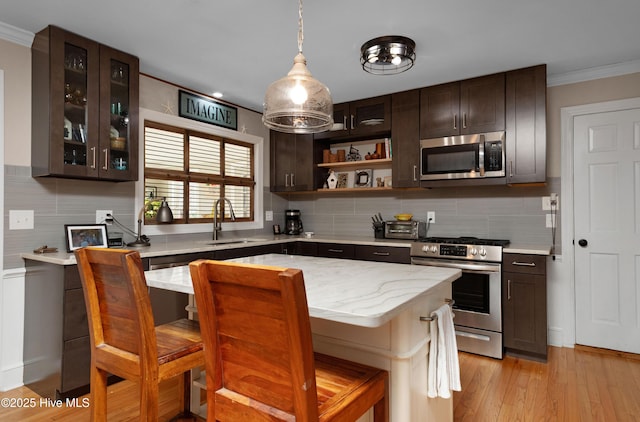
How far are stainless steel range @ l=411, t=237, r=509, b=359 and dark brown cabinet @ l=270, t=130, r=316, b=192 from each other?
6.00 ft

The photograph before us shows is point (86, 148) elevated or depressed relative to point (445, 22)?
depressed

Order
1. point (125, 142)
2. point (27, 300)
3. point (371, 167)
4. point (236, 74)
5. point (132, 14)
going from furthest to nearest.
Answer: point (371, 167)
point (236, 74)
point (125, 142)
point (27, 300)
point (132, 14)

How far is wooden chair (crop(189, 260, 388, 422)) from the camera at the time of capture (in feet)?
3.27

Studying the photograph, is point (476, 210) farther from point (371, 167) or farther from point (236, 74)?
point (236, 74)

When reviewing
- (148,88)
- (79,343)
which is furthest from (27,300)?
(148,88)

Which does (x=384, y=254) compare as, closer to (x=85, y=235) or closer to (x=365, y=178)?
(x=365, y=178)

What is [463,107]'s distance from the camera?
355 centimetres

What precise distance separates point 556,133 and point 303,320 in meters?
3.48

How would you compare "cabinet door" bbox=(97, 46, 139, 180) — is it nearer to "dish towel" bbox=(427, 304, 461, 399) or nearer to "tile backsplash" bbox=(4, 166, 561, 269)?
"tile backsplash" bbox=(4, 166, 561, 269)

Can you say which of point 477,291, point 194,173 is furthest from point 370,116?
point 477,291

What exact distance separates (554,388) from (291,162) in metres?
3.41

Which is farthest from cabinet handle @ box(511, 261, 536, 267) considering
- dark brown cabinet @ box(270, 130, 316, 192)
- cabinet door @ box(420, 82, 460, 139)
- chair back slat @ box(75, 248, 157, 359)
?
chair back slat @ box(75, 248, 157, 359)

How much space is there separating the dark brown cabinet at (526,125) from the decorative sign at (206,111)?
283cm

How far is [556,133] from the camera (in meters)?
3.47
